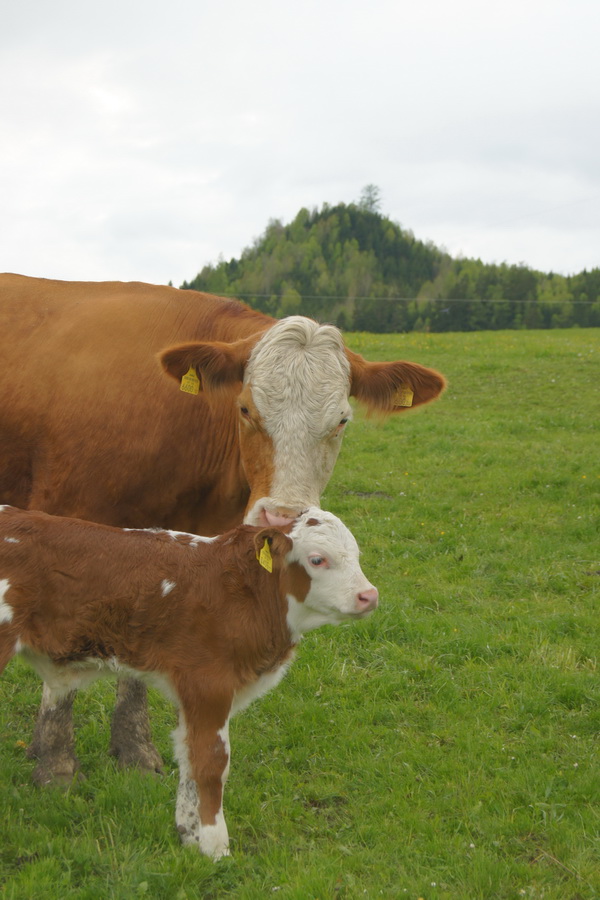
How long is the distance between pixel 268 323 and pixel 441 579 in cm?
385

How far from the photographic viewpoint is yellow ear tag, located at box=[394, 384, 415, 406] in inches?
236

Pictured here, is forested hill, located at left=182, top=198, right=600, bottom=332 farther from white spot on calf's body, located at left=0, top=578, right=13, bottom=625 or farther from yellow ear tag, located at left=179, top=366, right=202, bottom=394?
white spot on calf's body, located at left=0, top=578, right=13, bottom=625

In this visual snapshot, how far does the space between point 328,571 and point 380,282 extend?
64.3 metres

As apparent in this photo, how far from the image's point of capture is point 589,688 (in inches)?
242

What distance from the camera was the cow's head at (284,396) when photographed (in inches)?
192

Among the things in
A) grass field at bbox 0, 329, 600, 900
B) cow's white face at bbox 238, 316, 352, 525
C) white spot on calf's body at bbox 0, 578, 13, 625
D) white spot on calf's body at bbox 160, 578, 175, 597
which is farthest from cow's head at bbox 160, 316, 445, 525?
white spot on calf's body at bbox 0, 578, 13, 625

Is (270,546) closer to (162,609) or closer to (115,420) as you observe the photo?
(162,609)

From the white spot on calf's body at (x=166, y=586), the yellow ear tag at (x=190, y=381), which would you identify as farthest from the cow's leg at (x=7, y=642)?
the yellow ear tag at (x=190, y=381)

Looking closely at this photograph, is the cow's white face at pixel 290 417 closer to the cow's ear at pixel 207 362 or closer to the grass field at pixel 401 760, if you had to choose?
the cow's ear at pixel 207 362

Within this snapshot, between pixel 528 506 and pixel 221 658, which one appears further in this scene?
pixel 528 506

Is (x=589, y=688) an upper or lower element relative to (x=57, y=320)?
lower

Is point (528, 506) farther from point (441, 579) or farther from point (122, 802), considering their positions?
point (122, 802)

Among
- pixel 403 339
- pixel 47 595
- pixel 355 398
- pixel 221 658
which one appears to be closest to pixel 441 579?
pixel 355 398

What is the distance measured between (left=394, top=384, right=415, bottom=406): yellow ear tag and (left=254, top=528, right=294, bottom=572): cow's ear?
1.90 meters
